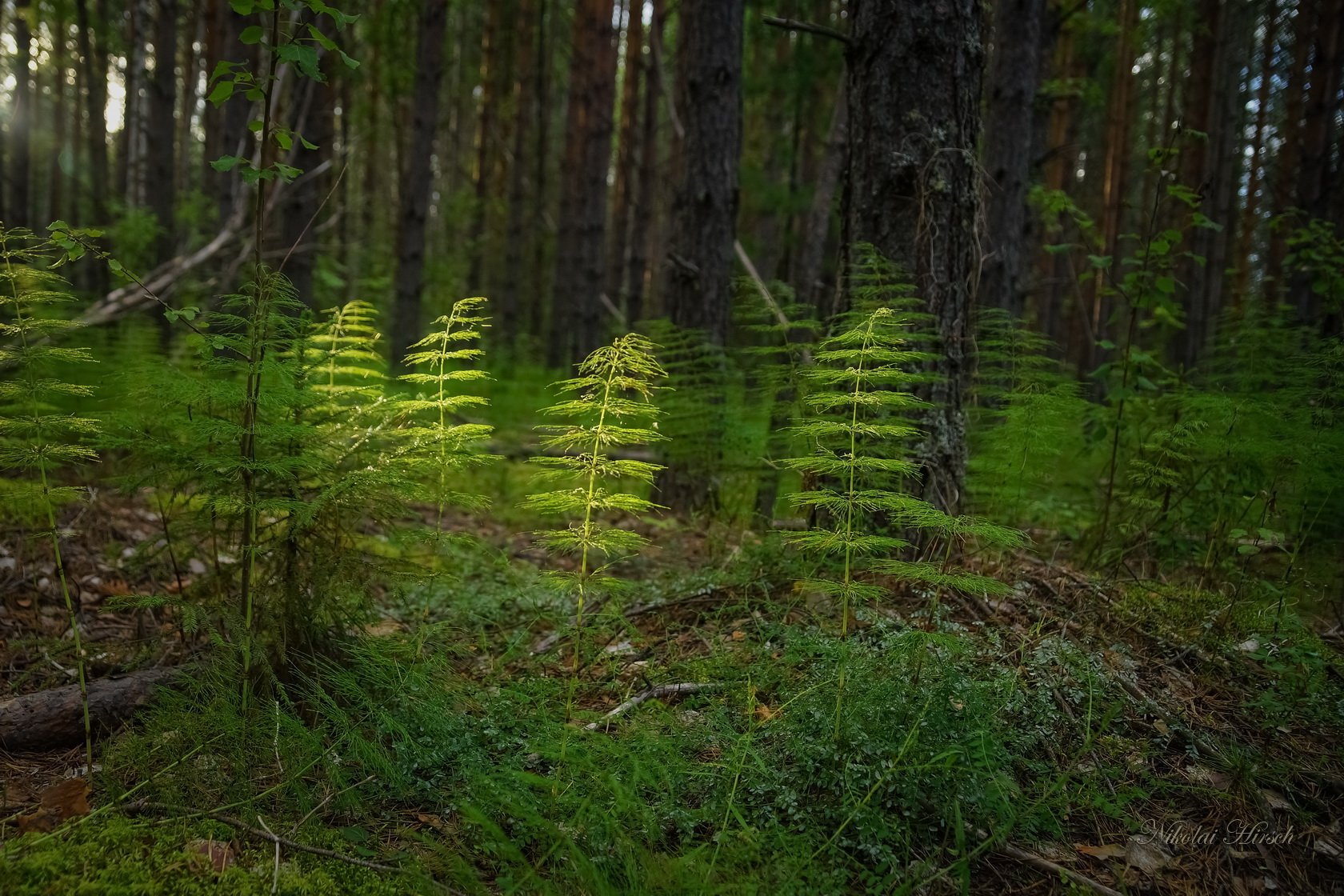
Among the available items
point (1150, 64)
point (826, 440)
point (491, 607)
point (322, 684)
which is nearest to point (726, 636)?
point (826, 440)

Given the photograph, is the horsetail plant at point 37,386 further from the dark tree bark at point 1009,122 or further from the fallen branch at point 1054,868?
the dark tree bark at point 1009,122

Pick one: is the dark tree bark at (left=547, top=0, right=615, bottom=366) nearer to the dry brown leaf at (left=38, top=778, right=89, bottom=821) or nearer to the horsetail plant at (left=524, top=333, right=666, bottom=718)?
the horsetail plant at (left=524, top=333, right=666, bottom=718)

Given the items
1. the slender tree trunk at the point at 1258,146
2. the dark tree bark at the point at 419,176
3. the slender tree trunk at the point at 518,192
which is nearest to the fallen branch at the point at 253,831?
the dark tree bark at the point at 419,176

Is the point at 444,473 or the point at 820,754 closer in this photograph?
the point at 820,754

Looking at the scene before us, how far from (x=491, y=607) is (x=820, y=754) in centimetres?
210

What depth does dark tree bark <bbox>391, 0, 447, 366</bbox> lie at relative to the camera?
388 inches

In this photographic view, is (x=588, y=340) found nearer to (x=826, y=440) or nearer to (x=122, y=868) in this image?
(x=826, y=440)

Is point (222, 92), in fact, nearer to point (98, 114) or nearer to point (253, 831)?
point (253, 831)

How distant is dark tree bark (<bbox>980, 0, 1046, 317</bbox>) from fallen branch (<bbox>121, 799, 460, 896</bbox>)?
7451mm

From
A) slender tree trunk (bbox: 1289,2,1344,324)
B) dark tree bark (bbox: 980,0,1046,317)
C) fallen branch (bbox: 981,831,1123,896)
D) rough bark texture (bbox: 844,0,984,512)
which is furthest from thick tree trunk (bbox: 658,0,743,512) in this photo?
slender tree trunk (bbox: 1289,2,1344,324)

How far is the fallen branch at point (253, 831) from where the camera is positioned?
6.68 feet

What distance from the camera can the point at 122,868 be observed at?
6.17 feet

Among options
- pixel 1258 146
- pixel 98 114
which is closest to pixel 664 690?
pixel 98 114

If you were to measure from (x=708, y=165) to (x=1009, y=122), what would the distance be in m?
3.64
